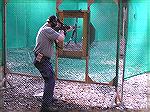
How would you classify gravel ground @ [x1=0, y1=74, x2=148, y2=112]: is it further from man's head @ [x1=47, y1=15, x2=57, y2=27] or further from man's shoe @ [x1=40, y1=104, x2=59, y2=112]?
man's head @ [x1=47, y1=15, x2=57, y2=27]

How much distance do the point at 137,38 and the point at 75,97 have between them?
1.95 meters

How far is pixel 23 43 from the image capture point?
7871 millimetres

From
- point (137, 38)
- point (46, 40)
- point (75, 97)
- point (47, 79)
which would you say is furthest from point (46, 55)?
point (137, 38)

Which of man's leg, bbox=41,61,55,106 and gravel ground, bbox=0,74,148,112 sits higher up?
man's leg, bbox=41,61,55,106

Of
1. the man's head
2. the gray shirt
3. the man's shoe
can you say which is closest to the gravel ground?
the man's shoe

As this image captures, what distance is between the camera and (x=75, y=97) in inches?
275

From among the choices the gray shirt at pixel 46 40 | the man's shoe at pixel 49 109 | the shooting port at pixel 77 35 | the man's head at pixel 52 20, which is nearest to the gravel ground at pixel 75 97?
the man's shoe at pixel 49 109

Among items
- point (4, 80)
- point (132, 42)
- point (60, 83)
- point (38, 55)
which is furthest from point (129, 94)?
point (4, 80)

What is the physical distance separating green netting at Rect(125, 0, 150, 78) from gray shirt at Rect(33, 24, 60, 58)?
5.51 ft

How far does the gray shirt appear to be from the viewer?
5934mm

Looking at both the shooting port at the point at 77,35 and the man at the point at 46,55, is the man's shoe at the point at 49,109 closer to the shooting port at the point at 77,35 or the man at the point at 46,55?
the man at the point at 46,55

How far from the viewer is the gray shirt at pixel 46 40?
593cm

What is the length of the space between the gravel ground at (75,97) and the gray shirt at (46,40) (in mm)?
1209

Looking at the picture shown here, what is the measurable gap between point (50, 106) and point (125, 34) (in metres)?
2.19
